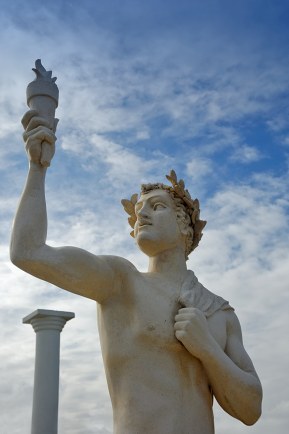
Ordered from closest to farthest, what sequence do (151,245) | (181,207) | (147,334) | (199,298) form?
(147,334) → (199,298) → (151,245) → (181,207)

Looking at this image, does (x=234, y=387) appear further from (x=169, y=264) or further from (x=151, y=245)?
(x=151, y=245)

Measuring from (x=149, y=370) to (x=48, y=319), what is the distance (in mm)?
7333

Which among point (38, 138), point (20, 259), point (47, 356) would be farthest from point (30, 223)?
point (47, 356)

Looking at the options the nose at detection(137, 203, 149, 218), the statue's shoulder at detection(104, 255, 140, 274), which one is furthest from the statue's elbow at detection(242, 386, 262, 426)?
the nose at detection(137, 203, 149, 218)

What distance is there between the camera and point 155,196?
5.63 m

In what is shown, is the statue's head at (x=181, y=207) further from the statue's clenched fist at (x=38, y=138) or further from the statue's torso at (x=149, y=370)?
the statue's clenched fist at (x=38, y=138)

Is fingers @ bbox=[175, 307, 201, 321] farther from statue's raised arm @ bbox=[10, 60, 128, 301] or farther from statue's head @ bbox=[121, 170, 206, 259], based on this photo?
statue's head @ bbox=[121, 170, 206, 259]

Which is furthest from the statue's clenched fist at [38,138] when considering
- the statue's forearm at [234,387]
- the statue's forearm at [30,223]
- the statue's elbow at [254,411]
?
the statue's elbow at [254,411]

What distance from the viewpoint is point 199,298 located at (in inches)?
208

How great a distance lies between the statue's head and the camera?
565 cm

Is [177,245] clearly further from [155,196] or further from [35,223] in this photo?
[35,223]

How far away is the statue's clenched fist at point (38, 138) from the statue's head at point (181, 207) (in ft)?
3.72

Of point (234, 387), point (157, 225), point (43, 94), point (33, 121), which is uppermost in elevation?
point (43, 94)

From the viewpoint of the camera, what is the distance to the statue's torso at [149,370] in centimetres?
455
